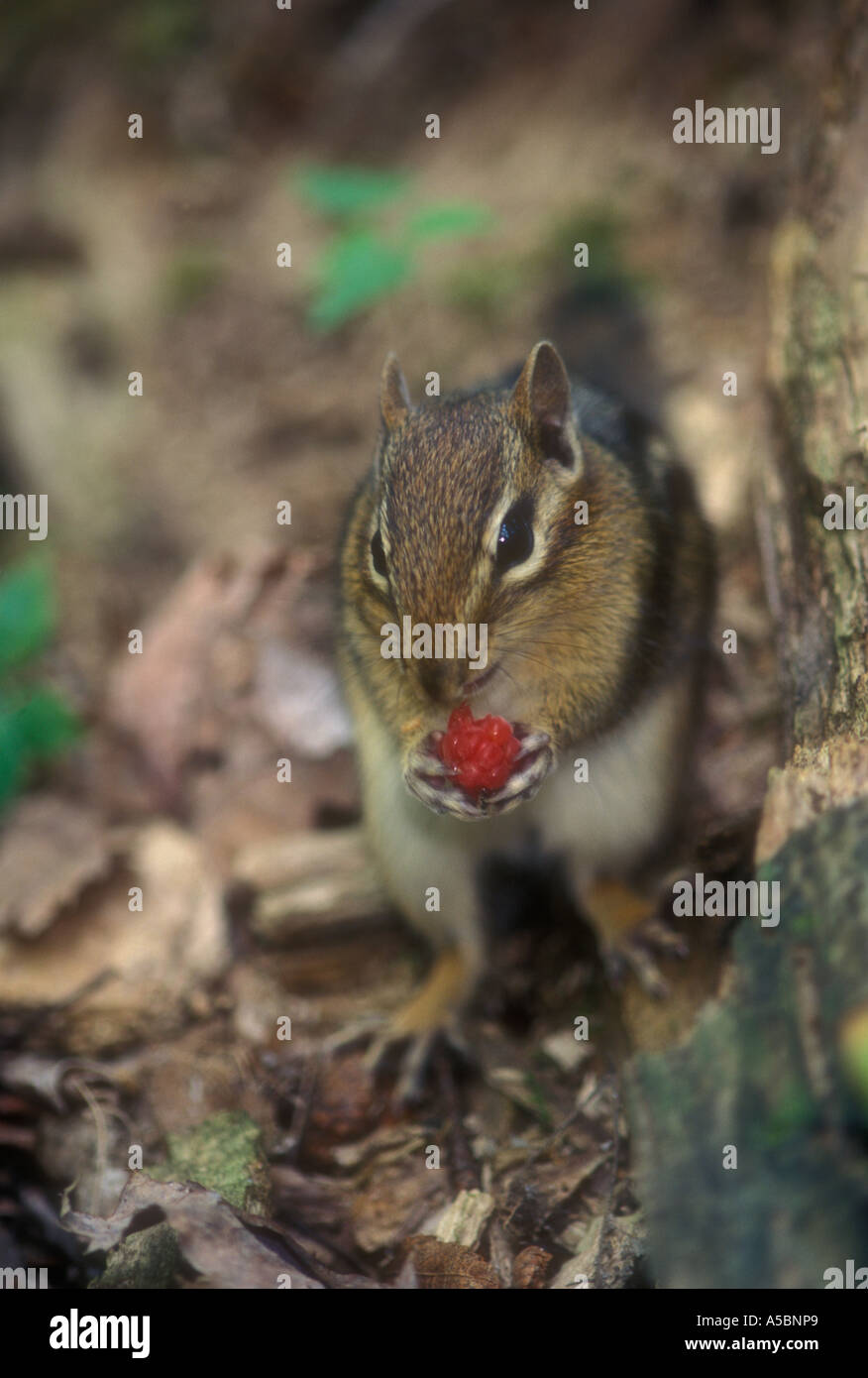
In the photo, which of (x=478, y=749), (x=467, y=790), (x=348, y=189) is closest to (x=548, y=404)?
(x=478, y=749)

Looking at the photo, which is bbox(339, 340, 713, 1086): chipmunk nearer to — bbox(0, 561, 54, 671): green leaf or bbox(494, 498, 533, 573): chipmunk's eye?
bbox(494, 498, 533, 573): chipmunk's eye

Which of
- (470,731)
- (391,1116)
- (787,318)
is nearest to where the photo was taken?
(470,731)

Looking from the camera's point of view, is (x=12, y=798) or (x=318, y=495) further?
(x=318, y=495)

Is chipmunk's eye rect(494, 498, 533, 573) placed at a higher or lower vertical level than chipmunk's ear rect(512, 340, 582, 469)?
lower

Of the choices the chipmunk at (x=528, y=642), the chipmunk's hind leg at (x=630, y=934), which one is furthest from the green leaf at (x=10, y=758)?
the chipmunk's hind leg at (x=630, y=934)

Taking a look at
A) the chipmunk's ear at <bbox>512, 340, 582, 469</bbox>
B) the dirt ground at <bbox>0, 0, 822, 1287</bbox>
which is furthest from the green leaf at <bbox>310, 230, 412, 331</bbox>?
the chipmunk's ear at <bbox>512, 340, 582, 469</bbox>

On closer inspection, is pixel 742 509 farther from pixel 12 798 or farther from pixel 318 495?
pixel 12 798
